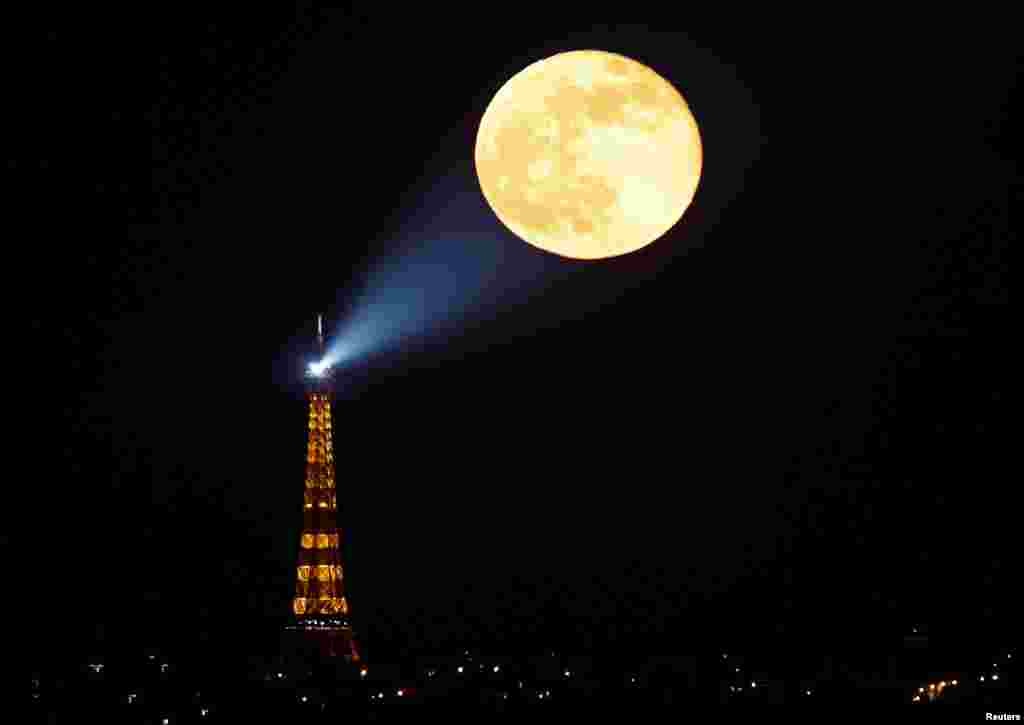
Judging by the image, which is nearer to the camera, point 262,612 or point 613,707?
point 613,707

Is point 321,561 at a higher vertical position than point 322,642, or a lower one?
higher

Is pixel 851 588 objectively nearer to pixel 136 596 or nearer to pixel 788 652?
pixel 788 652

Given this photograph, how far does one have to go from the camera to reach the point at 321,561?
6375 cm

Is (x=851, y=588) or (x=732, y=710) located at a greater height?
(x=851, y=588)

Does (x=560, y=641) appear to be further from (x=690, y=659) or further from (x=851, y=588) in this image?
(x=851, y=588)

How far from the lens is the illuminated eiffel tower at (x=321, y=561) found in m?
61.6

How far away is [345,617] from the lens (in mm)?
64500

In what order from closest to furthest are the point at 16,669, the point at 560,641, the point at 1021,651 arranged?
1. the point at 16,669
2. the point at 1021,651
3. the point at 560,641

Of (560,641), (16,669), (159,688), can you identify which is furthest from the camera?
(560,641)

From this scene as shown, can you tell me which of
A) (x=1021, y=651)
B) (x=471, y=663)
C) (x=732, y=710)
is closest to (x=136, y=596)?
(x=471, y=663)

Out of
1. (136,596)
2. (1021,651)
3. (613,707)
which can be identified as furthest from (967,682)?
(136,596)

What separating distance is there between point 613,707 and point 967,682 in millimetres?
12263

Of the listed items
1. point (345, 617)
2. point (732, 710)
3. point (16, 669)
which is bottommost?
point (732, 710)

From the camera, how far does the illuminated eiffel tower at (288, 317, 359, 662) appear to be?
6162 centimetres
